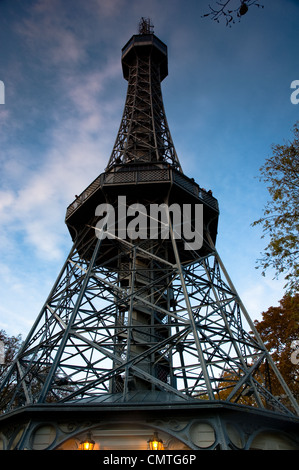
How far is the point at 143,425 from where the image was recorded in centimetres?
853

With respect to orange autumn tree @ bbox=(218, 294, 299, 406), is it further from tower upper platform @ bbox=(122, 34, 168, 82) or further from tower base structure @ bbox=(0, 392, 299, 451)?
tower upper platform @ bbox=(122, 34, 168, 82)

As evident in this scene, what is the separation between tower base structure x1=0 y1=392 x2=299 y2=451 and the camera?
325 inches

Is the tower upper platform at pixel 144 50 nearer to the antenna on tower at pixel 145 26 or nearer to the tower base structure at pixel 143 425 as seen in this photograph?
the antenna on tower at pixel 145 26

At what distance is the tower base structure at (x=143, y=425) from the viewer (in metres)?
8.25

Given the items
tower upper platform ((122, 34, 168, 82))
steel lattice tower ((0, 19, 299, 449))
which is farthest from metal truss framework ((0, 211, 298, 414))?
tower upper platform ((122, 34, 168, 82))

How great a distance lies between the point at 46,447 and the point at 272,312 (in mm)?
17854

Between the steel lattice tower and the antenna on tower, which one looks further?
the antenna on tower

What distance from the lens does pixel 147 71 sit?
99.5 ft

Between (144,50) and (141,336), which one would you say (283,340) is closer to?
(141,336)

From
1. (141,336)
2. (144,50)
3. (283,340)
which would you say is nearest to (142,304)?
(141,336)

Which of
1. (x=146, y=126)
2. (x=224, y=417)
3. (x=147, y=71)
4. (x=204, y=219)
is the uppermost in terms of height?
(x=147, y=71)

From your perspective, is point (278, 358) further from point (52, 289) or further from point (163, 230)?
point (52, 289)

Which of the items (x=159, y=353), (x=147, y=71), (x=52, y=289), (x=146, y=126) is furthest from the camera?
(x=147, y=71)
